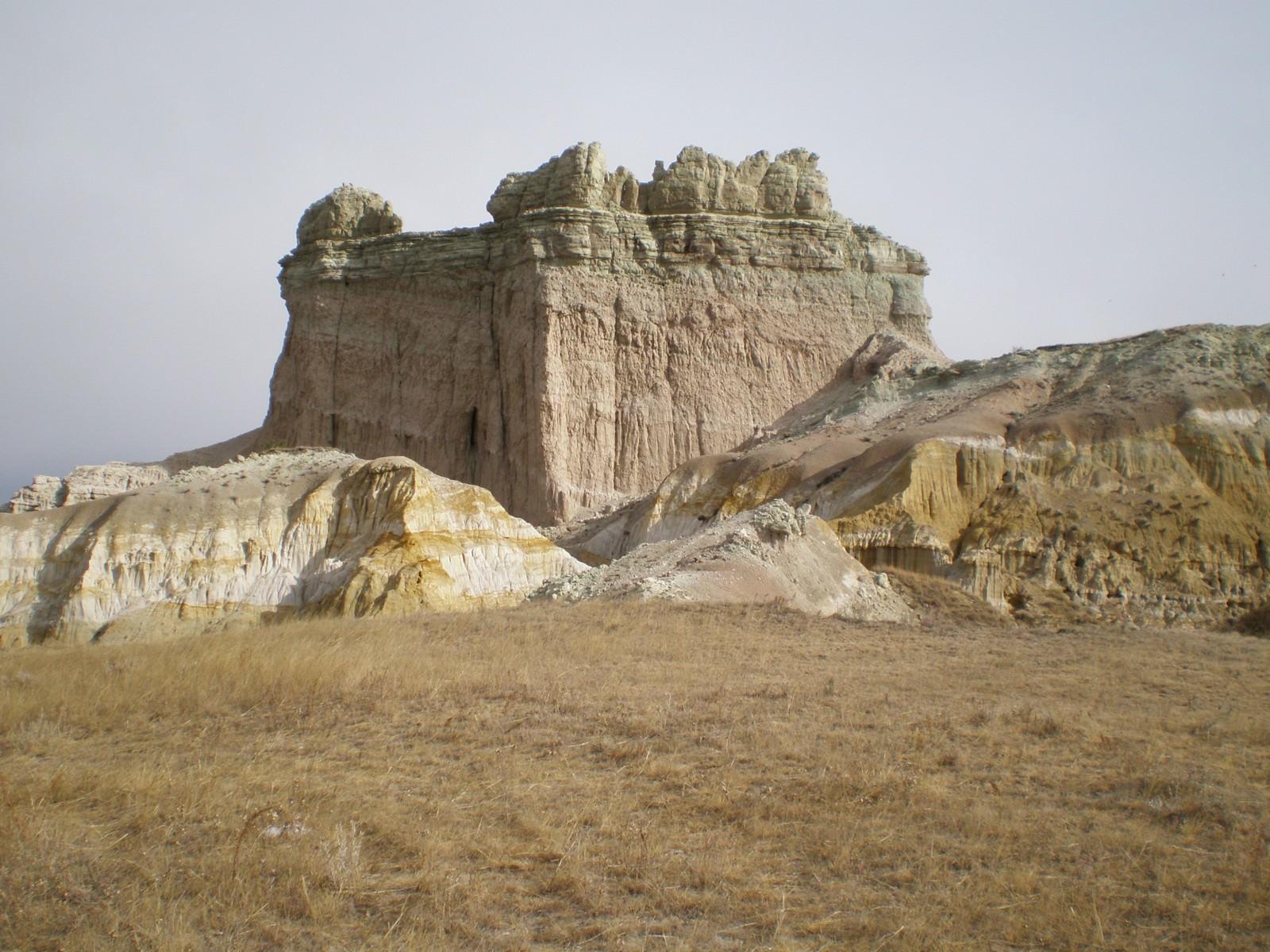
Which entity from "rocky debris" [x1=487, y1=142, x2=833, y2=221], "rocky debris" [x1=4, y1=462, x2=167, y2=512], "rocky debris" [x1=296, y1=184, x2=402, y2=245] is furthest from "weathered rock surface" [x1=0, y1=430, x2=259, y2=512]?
"rocky debris" [x1=487, y1=142, x2=833, y2=221]

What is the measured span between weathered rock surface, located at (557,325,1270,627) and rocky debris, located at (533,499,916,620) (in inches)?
188

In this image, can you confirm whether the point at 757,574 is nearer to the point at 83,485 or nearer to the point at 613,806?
the point at 613,806

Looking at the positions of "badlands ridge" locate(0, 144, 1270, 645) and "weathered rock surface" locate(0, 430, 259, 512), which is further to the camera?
"weathered rock surface" locate(0, 430, 259, 512)

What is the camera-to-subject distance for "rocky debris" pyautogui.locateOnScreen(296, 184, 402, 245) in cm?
5031

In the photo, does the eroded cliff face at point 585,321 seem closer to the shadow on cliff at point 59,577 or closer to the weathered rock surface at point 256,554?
the weathered rock surface at point 256,554

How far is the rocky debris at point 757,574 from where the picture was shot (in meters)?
18.2

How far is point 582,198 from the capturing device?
44.9 meters

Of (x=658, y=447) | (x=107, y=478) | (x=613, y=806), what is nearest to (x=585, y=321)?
(x=658, y=447)

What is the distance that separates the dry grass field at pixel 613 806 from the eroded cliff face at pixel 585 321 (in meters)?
32.3

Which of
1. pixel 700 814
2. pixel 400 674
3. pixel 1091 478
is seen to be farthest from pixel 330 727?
pixel 1091 478

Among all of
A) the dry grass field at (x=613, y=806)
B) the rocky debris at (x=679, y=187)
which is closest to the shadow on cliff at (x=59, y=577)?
the dry grass field at (x=613, y=806)

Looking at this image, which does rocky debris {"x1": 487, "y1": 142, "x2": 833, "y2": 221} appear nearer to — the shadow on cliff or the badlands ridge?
the badlands ridge

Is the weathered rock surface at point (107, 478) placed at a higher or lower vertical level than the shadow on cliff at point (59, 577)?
higher

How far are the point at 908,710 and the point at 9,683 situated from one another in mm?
8480
